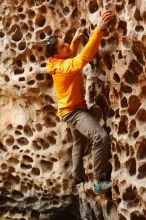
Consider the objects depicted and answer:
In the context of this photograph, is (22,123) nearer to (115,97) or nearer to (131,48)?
(115,97)

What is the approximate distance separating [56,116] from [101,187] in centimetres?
83

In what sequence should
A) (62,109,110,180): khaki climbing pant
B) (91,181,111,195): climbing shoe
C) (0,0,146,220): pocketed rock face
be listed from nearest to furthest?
1. (0,0,146,220): pocketed rock face
2. (62,109,110,180): khaki climbing pant
3. (91,181,111,195): climbing shoe

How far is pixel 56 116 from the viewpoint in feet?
15.4

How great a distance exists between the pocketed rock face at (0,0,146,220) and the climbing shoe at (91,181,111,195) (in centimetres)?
8

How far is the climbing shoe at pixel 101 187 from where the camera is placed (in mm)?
4070

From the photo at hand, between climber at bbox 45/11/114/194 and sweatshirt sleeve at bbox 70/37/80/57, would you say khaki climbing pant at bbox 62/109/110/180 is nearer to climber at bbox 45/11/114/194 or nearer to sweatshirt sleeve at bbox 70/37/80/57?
climber at bbox 45/11/114/194

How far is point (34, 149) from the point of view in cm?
480

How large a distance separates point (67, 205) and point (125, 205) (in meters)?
0.95

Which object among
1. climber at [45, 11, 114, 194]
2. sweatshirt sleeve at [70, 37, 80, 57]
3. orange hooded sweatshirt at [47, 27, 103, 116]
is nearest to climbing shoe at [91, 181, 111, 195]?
climber at [45, 11, 114, 194]

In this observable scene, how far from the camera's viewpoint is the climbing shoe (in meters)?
4.07

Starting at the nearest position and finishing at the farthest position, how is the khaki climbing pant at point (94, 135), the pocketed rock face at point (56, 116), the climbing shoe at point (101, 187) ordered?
the pocketed rock face at point (56, 116), the khaki climbing pant at point (94, 135), the climbing shoe at point (101, 187)

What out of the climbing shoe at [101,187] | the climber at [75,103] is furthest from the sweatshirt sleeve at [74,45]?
the climbing shoe at [101,187]

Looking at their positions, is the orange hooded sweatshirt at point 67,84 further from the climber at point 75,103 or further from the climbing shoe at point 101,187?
the climbing shoe at point 101,187

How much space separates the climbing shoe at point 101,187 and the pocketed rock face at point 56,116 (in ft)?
0.27
